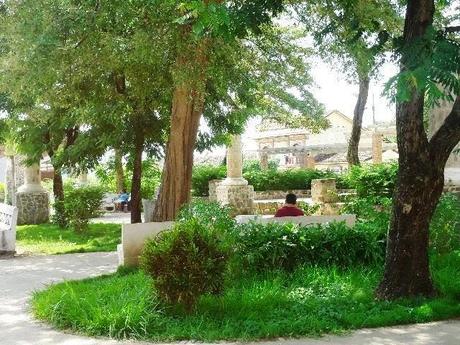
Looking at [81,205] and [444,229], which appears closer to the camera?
[444,229]

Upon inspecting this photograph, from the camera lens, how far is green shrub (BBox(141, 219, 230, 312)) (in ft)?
19.0

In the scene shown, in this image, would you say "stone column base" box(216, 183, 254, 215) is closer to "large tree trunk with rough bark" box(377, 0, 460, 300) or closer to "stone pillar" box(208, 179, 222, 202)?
"stone pillar" box(208, 179, 222, 202)

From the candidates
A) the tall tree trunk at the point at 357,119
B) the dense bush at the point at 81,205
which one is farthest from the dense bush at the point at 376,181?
the dense bush at the point at 81,205

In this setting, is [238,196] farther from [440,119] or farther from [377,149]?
[377,149]

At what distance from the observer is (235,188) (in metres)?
18.6

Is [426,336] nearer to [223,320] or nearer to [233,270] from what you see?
[223,320]

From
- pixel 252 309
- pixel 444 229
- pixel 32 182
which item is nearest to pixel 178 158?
pixel 444 229

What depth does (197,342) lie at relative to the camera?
17.4ft

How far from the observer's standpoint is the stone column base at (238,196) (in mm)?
18562

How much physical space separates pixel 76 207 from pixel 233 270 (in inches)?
350

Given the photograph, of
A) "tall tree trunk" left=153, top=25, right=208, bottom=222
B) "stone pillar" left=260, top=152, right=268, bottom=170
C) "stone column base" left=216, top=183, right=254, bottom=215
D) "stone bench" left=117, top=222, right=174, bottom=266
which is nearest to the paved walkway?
"stone bench" left=117, top=222, right=174, bottom=266

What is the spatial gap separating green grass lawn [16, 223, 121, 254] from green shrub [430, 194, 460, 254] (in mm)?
6849

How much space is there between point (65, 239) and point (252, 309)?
377 inches

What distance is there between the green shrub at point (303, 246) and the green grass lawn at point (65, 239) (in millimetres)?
5675
